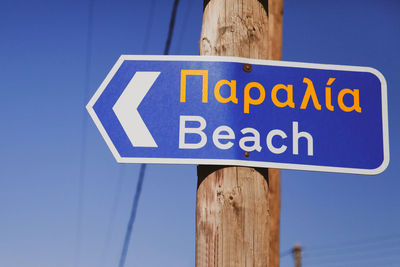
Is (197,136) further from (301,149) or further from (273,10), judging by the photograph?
(273,10)

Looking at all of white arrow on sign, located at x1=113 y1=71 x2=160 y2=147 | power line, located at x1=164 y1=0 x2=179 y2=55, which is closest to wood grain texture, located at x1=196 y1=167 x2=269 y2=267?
white arrow on sign, located at x1=113 y1=71 x2=160 y2=147

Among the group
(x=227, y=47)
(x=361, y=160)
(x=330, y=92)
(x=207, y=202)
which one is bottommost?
(x=207, y=202)

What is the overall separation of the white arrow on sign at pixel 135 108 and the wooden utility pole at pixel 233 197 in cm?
24

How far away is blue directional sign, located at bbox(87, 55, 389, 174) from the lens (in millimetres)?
1789

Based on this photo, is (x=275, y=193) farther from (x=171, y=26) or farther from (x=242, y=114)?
(x=171, y=26)

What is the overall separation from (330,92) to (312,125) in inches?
6.5

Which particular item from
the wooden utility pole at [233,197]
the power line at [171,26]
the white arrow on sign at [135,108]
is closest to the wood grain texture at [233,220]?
the wooden utility pole at [233,197]

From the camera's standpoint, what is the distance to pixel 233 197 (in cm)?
174

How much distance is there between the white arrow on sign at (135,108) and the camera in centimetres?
A: 182

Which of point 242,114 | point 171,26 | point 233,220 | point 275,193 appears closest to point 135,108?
point 242,114

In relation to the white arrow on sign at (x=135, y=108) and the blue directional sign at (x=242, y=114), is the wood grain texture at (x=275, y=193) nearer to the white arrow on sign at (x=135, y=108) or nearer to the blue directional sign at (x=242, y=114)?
the blue directional sign at (x=242, y=114)

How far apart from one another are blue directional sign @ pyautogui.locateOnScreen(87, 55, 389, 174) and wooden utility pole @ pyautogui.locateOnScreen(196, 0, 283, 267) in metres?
0.06

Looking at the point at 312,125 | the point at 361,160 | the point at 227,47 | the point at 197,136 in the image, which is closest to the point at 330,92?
the point at 312,125

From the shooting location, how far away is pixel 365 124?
1868mm
